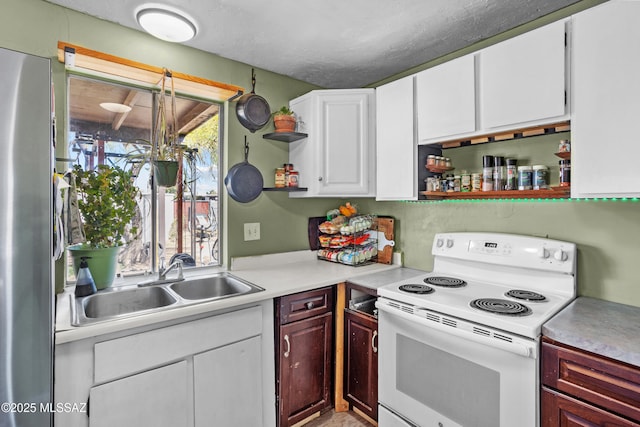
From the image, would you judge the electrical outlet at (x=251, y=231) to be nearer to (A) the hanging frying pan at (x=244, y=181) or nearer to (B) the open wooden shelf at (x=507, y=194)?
(A) the hanging frying pan at (x=244, y=181)

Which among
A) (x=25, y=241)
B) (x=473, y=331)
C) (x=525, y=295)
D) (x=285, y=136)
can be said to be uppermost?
(x=285, y=136)

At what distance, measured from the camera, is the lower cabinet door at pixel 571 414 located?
110 cm

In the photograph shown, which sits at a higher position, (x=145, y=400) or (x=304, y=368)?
(x=145, y=400)

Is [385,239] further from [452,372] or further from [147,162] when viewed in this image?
[147,162]

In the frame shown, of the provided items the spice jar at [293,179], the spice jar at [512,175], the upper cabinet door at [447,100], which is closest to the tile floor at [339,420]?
the spice jar at [293,179]

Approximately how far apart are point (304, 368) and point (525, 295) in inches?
48.9

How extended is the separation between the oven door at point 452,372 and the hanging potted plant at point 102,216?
1463 mm

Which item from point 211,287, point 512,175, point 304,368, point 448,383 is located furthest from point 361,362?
point 512,175

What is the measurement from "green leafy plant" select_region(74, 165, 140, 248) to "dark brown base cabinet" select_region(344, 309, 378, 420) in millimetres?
1385

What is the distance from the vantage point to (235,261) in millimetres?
2275

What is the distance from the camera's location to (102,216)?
1728 mm

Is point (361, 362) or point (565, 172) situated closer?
point (565, 172)

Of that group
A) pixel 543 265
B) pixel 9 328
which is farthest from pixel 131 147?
pixel 543 265

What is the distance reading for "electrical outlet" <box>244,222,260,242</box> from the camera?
2.35m
